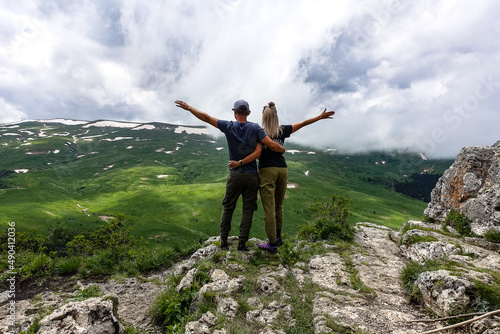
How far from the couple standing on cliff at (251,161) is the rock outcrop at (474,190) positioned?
10816mm

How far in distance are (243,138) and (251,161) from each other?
891 millimetres

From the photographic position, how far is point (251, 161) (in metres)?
8.66

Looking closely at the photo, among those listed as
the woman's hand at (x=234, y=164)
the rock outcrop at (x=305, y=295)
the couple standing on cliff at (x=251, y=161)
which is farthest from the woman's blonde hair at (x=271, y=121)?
the rock outcrop at (x=305, y=295)

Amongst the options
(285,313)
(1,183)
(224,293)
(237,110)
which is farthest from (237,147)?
(1,183)

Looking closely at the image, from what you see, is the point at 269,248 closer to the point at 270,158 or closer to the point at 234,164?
the point at 270,158

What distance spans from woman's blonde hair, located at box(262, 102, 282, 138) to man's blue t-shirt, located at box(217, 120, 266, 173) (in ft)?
1.99

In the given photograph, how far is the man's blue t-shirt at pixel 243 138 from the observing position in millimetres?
8531

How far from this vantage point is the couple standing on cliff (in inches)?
337

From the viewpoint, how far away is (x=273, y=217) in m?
8.98

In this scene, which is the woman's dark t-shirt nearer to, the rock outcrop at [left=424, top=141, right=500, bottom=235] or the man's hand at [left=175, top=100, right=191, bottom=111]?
the man's hand at [left=175, top=100, right=191, bottom=111]

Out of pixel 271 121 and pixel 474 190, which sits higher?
pixel 271 121

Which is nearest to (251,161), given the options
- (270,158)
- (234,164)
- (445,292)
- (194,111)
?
(234,164)

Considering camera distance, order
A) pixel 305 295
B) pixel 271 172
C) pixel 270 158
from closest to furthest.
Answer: pixel 305 295 → pixel 271 172 → pixel 270 158

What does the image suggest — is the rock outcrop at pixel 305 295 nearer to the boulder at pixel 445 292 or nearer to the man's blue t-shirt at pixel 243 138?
the boulder at pixel 445 292
